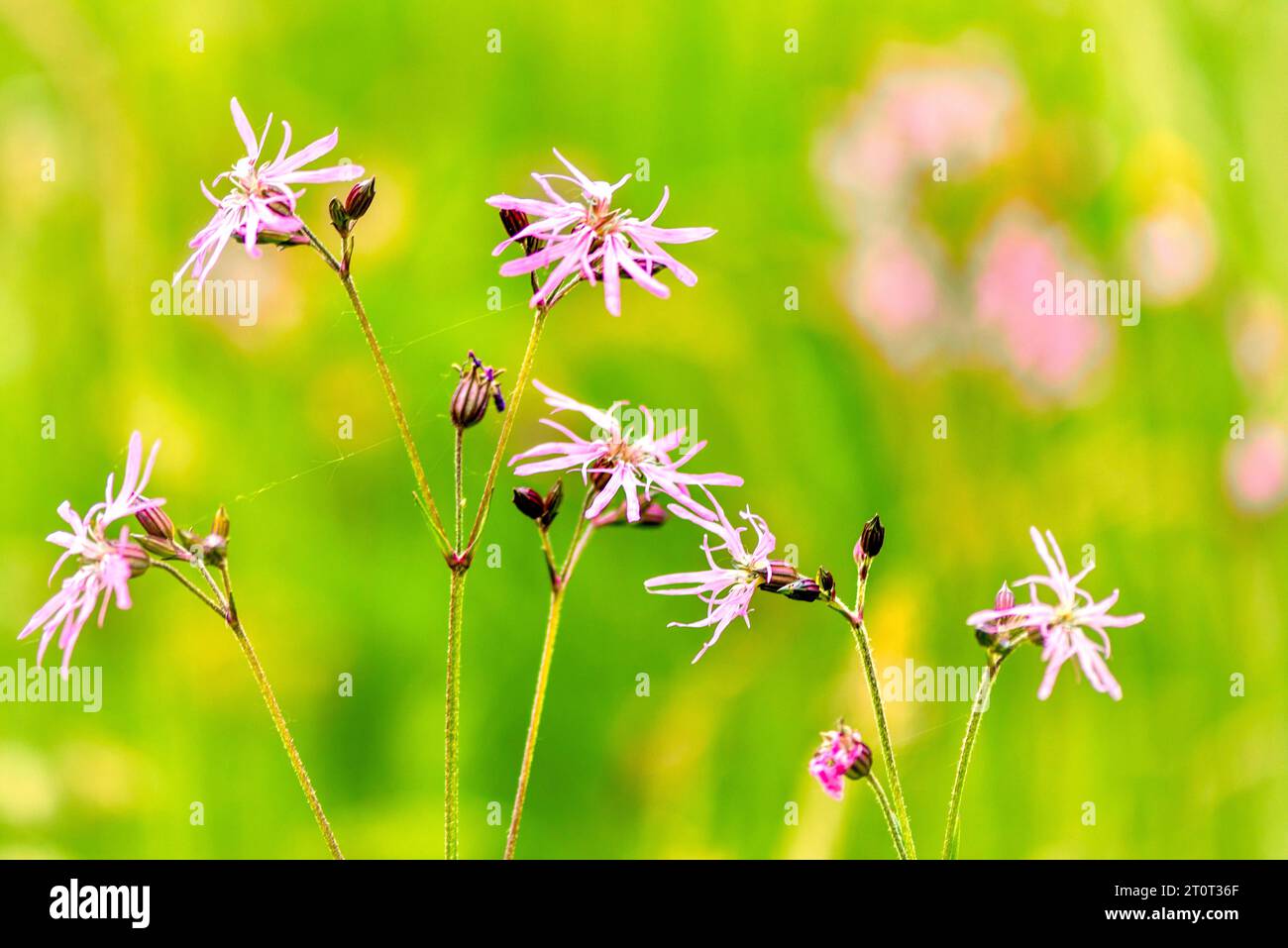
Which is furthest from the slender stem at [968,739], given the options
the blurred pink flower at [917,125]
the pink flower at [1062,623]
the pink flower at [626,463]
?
the blurred pink flower at [917,125]

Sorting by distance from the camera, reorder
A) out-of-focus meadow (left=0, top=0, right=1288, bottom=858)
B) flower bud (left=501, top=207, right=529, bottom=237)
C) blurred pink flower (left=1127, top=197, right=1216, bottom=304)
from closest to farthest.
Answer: flower bud (left=501, top=207, right=529, bottom=237) → out-of-focus meadow (left=0, top=0, right=1288, bottom=858) → blurred pink flower (left=1127, top=197, right=1216, bottom=304)

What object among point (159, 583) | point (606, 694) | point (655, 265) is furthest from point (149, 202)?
point (655, 265)

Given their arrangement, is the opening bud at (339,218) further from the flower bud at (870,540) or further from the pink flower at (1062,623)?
the pink flower at (1062,623)

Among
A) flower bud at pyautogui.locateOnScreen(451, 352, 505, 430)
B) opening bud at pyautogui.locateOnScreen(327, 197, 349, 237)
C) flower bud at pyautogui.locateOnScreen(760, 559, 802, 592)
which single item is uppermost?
opening bud at pyautogui.locateOnScreen(327, 197, 349, 237)

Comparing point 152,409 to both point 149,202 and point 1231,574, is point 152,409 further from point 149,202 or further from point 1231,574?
point 1231,574

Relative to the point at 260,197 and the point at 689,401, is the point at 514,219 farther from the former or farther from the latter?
the point at 689,401

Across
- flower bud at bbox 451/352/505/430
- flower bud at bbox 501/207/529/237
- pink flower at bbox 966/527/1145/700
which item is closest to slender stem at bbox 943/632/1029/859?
pink flower at bbox 966/527/1145/700

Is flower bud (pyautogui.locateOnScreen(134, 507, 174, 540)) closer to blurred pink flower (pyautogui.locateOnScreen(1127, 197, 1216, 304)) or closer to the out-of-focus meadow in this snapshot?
the out-of-focus meadow
